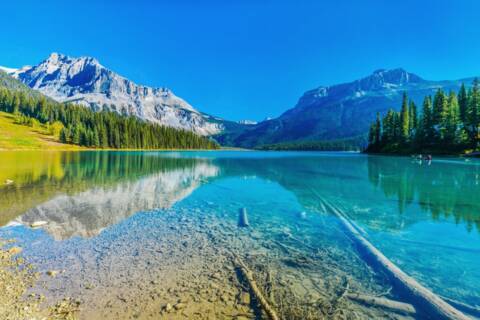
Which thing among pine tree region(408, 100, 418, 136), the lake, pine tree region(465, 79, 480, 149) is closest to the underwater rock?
the lake

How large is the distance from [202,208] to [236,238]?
6714 mm

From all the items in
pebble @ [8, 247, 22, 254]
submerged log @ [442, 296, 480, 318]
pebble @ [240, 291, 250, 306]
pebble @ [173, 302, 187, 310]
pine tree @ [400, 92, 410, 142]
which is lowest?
pebble @ [8, 247, 22, 254]

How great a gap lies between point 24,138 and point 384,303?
16197 centimetres

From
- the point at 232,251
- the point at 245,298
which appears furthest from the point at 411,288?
the point at 232,251

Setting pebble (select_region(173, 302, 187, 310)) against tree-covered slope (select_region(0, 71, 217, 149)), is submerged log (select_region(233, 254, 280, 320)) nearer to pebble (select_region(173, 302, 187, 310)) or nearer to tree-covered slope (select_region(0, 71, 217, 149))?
pebble (select_region(173, 302, 187, 310))

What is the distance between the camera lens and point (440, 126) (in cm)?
8762

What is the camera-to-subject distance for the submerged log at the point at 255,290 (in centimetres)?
639

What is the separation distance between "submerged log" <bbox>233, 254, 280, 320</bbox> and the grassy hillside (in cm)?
12473

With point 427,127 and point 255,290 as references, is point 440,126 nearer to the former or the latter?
point 427,127

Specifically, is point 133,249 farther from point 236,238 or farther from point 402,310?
point 402,310

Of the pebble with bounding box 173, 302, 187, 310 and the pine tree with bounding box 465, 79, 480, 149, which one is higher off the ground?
the pine tree with bounding box 465, 79, 480, 149

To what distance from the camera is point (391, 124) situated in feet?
359

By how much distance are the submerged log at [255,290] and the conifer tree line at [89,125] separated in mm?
158659

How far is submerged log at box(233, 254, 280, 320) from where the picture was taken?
639 cm
